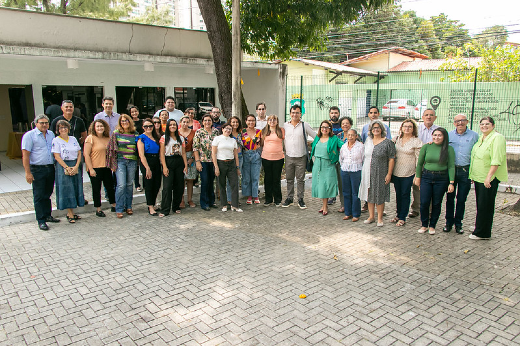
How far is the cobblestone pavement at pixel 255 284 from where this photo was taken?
3670mm

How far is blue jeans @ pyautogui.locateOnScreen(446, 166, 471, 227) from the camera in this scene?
6.20 meters

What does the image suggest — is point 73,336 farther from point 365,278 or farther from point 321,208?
point 321,208

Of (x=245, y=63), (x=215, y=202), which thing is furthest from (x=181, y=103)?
(x=215, y=202)

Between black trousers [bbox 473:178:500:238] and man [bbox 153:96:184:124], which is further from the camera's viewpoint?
man [bbox 153:96:184:124]

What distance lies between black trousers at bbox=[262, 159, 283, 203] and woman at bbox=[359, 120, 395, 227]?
1.88 meters

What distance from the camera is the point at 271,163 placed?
7953mm

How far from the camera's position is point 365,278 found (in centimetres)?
479

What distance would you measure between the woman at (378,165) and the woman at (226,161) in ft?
7.82

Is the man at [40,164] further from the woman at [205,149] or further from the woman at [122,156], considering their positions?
the woman at [205,149]

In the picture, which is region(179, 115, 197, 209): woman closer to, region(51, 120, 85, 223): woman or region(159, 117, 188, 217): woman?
region(159, 117, 188, 217): woman

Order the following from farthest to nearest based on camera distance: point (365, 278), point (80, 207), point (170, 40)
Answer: point (170, 40)
point (80, 207)
point (365, 278)

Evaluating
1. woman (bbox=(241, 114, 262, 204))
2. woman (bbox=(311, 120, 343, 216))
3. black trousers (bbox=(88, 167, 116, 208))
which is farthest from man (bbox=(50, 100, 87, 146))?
woman (bbox=(311, 120, 343, 216))

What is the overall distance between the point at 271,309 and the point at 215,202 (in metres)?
4.39

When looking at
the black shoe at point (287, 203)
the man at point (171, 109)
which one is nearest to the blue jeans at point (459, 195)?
the black shoe at point (287, 203)
